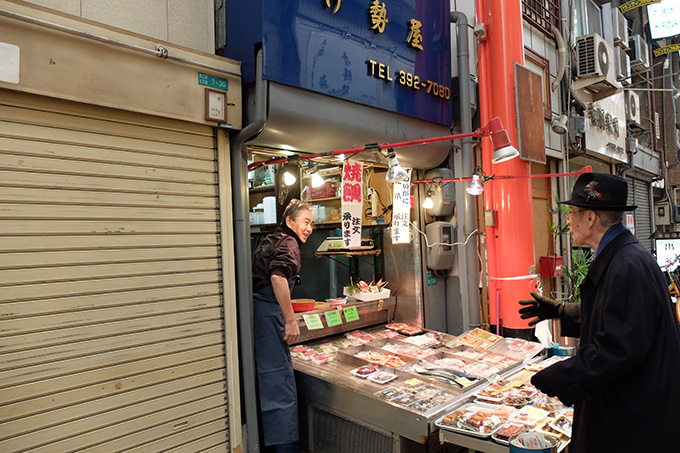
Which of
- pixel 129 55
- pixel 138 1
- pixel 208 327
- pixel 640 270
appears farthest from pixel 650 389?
pixel 138 1

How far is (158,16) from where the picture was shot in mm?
4051

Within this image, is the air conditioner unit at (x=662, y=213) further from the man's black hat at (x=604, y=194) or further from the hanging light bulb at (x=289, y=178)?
the man's black hat at (x=604, y=194)

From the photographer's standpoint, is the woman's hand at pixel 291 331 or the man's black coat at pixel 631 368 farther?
the woman's hand at pixel 291 331

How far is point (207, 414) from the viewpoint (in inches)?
159

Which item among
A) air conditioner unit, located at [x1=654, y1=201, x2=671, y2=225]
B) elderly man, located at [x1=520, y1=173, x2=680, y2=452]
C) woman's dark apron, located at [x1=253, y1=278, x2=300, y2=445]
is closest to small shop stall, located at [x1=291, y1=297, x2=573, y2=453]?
woman's dark apron, located at [x1=253, y1=278, x2=300, y2=445]

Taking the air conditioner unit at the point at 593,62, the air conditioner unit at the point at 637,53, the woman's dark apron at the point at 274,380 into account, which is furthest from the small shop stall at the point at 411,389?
the air conditioner unit at the point at 637,53

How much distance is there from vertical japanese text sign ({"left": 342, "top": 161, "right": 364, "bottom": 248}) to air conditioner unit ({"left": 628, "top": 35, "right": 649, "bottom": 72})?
1137 centimetres

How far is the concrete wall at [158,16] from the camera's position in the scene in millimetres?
3588

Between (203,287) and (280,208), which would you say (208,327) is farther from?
(280,208)

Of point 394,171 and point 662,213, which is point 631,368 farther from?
point 662,213

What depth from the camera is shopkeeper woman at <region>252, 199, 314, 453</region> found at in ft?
15.0

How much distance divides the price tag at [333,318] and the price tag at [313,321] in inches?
5.4

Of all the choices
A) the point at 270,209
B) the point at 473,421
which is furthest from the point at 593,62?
the point at 473,421

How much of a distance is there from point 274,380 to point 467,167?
4137mm
